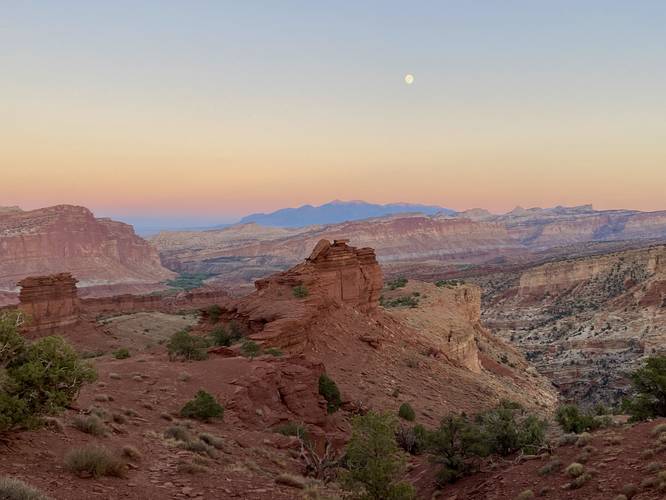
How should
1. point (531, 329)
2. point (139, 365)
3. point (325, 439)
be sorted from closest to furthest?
point (325, 439) < point (139, 365) < point (531, 329)

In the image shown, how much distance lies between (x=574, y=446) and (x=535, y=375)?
122 feet

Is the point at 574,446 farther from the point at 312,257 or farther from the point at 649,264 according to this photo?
the point at 649,264

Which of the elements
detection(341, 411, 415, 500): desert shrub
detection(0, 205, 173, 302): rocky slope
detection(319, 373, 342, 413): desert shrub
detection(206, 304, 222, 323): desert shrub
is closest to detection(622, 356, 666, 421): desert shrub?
detection(341, 411, 415, 500): desert shrub

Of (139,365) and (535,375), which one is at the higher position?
(139,365)

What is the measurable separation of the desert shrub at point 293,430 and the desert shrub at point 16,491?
8.93 metres

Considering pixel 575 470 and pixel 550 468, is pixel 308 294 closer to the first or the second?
pixel 550 468

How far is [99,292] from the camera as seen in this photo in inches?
4454

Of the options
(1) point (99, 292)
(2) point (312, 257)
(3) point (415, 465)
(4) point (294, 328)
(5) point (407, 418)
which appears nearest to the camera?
(3) point (415, 465)

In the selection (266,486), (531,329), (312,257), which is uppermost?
(312,257)

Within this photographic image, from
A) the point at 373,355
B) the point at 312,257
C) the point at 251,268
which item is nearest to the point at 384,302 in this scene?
the point at 312,257

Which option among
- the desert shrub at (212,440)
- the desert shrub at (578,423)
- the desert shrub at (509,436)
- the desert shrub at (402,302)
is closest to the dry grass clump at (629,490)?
the desert shrub at (509,436)

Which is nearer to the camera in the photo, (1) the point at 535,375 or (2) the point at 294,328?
(2) the point at 294,328

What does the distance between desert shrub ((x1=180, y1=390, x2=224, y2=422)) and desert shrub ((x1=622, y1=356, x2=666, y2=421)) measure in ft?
39.9

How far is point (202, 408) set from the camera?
14375mm
